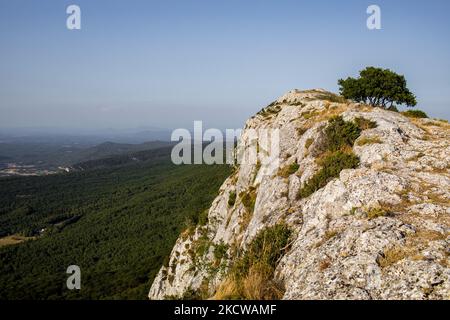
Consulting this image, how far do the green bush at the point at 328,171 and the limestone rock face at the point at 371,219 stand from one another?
509 mm

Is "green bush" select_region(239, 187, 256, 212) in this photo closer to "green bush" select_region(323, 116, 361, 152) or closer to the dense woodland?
"green bush" select_region(323, 116, 361, 152)

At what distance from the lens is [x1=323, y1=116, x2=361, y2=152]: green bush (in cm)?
2078

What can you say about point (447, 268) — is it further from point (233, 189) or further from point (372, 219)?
point (233, 189)

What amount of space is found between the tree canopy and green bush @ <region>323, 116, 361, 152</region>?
Result: 95.8ft

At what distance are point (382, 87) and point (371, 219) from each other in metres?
42.6

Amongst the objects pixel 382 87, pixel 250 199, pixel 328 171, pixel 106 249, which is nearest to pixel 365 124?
pixel 328 171

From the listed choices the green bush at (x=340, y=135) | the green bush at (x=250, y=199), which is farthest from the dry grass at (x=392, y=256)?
the green bush at (x=250, y=199)

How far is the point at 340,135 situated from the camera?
2119 cm

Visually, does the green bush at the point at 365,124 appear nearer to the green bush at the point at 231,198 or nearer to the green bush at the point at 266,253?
the green bush at the point at 266,253

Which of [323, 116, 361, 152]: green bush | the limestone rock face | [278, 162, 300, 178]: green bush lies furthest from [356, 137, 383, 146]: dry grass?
[278, 162, 300, 178]: green bush

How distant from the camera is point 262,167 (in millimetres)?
30531

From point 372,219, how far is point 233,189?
2722cm

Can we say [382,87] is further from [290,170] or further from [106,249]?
[106,249]

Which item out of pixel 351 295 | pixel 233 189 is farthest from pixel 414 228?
pixel 233 189
